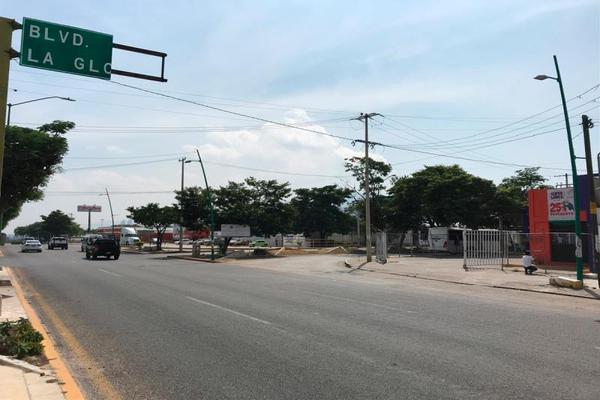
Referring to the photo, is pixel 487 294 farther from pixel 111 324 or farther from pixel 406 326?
pixel 111 324

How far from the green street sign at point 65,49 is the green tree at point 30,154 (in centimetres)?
884

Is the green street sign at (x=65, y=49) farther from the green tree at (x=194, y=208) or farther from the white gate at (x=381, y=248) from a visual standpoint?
the green tree at (x=194, y=208)

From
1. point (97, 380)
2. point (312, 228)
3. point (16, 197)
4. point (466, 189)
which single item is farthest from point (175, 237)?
point (97, 380)

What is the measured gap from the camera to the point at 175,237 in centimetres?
11375

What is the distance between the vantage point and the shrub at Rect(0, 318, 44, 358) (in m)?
7.48

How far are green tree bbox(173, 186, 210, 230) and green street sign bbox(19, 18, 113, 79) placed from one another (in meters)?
37.7

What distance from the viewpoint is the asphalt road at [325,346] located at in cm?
616

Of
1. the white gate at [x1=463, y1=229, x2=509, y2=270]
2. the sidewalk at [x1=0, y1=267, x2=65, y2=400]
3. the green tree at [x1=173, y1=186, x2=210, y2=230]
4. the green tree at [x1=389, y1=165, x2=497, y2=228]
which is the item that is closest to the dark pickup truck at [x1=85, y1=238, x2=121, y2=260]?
the green tree at [x1=173, y1=186, x2=210, y2=230]

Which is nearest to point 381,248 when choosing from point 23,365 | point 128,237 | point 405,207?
point 405,207

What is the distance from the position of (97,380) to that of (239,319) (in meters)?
4.41

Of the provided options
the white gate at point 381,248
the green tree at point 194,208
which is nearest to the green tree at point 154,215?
the green tree at point 194,208

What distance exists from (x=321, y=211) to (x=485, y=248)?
178 ft

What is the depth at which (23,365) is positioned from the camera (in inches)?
269

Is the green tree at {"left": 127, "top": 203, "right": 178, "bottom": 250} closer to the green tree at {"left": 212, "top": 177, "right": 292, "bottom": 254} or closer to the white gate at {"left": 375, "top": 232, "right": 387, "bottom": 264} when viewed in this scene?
the green tree at {"left": 212, "top": 177, "right": 292, "bottom": 254}
